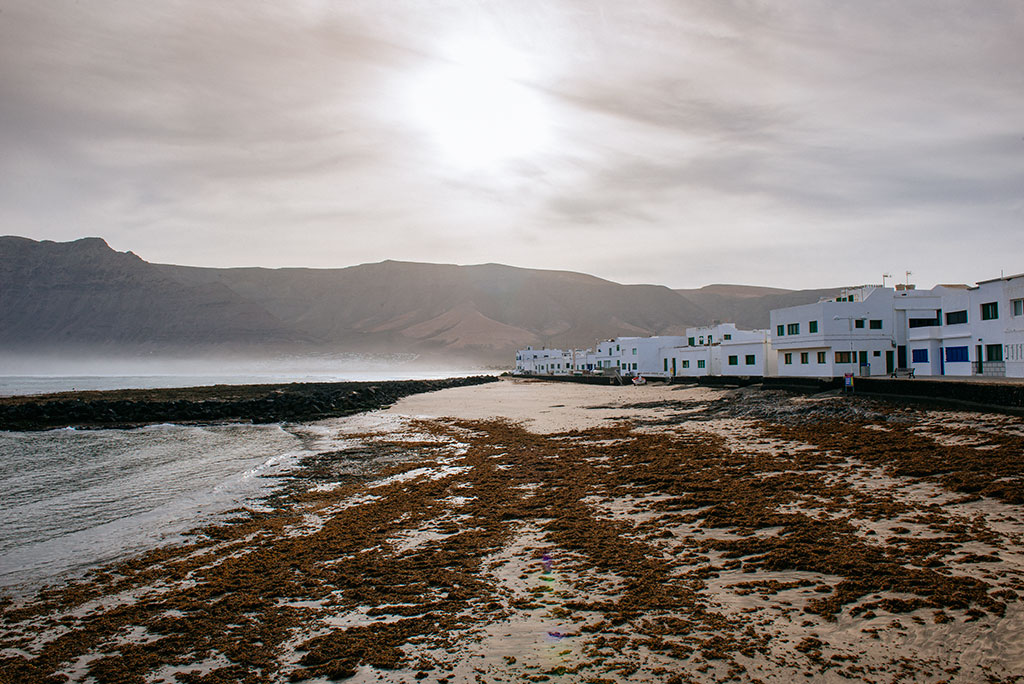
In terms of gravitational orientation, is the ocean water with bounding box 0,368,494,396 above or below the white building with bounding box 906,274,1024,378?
below

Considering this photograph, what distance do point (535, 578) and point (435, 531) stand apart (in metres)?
2.80

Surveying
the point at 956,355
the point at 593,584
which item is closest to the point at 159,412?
the point at 593,584

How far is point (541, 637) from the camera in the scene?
18.4ft

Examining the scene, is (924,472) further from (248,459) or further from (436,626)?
(248,459)

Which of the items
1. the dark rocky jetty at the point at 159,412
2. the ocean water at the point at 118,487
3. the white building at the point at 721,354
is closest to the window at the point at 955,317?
the white building at the point at 721,354

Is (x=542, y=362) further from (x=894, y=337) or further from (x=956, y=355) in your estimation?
(x=956, y=355)

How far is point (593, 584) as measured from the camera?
685 cm

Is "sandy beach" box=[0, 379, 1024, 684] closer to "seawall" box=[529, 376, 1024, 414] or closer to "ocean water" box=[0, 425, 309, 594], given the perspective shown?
"ocean water" box=[0, 425, 309, 594]

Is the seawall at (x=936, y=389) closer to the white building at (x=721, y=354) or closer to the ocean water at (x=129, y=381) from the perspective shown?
the white building at (x=721, y=354)

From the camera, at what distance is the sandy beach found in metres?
5.11

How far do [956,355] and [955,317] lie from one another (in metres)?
2.76

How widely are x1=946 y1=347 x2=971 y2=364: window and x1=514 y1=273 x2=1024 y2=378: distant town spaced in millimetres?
56

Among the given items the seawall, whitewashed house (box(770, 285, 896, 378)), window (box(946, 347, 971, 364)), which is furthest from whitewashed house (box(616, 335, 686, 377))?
window (box(946, 347, 971, 364))

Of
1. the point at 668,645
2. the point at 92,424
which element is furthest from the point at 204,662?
the point at 92,424
